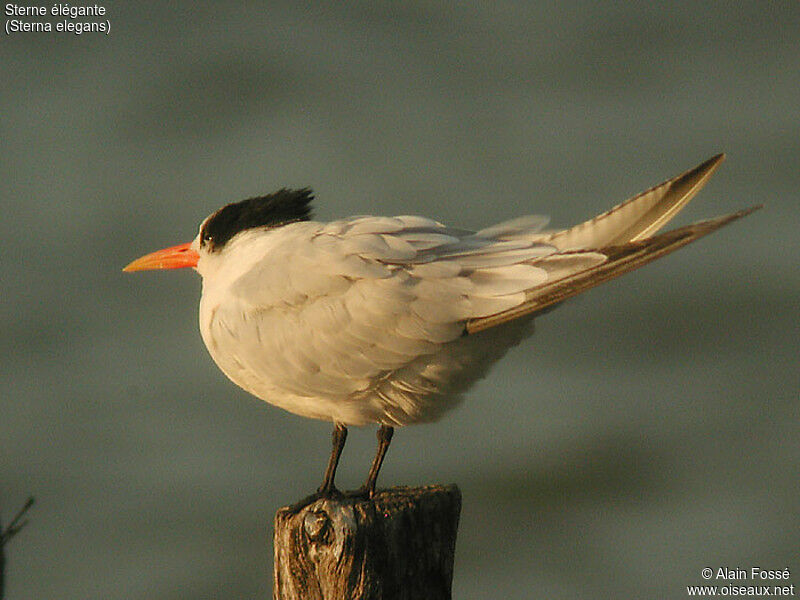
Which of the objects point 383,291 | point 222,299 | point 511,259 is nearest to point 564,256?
point 511,259

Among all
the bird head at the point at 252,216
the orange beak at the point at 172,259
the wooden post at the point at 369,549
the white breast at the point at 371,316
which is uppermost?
the bird head at the point at 252,216

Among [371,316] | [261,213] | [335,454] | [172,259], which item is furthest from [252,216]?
[335,454]

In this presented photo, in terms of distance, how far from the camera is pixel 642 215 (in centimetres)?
429

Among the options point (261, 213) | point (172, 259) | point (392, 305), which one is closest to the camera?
point (392, 305)

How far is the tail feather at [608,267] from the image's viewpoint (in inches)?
145

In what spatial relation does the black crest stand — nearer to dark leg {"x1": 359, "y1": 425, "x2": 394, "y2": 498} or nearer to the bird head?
the bird head

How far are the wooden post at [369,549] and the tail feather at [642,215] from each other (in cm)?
110

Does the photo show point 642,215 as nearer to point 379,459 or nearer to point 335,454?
point 379,459

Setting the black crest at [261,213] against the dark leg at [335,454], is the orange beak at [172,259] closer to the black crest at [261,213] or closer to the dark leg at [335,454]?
the black crest at [261,213]

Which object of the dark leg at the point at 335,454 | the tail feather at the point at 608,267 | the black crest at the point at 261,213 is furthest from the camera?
the black crest at the point at 261,213

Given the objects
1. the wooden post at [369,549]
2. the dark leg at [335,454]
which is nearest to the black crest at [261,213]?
the dark leg at [335,454]

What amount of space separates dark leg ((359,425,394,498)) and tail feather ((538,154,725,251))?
1043mm

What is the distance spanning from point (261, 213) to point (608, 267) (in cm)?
Answer: 173

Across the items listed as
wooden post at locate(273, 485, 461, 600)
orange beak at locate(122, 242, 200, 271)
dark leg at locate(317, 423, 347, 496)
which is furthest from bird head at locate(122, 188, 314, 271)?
wooden post at locate(273, 485, 461, 600)
